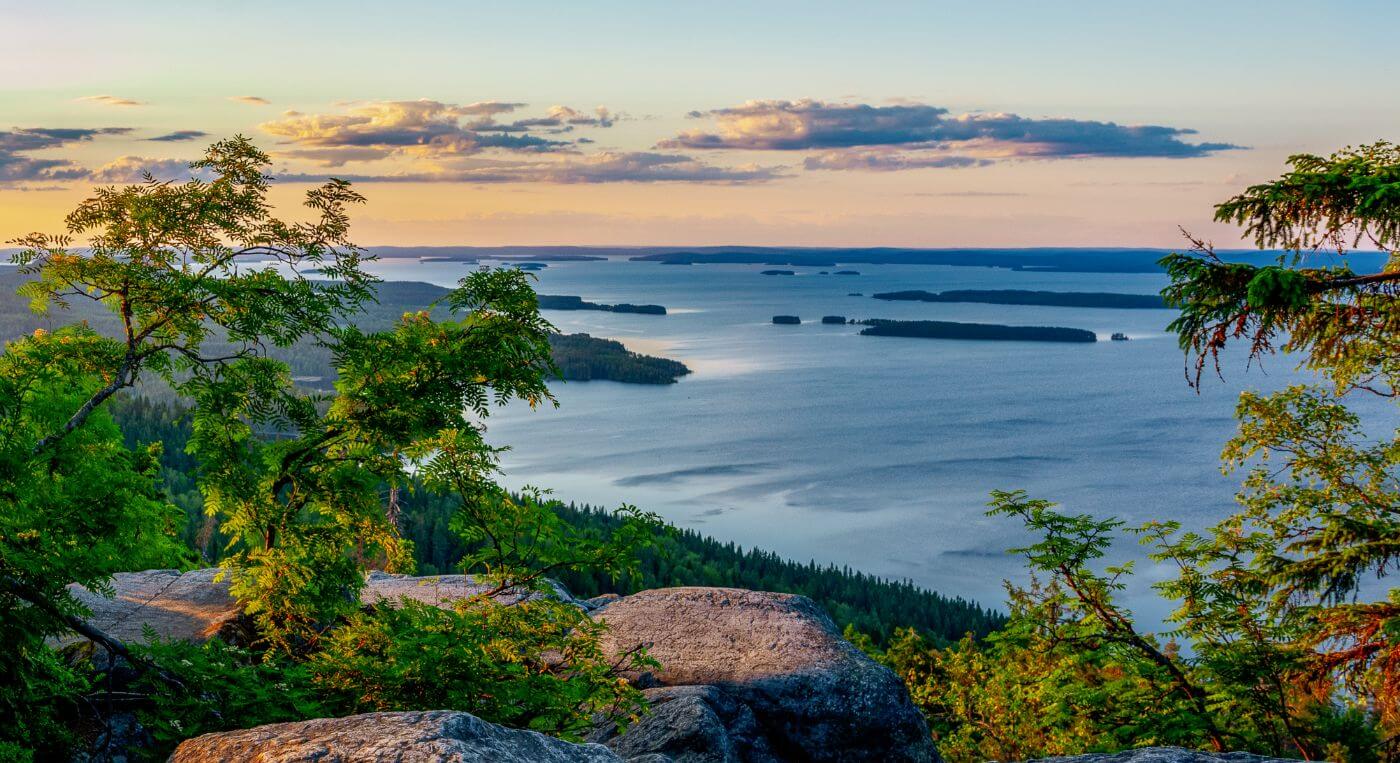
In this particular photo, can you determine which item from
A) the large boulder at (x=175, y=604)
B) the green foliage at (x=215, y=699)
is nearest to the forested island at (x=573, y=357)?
the large boulder at (x=175, y=604)

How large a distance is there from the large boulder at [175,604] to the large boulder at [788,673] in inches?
83.2

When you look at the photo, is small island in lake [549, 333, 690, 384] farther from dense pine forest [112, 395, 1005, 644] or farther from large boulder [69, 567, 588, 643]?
large boulder [69, 567, 588, 643]

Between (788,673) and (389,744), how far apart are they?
9.33 meters

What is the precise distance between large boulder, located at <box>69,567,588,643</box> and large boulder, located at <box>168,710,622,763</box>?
5.70m

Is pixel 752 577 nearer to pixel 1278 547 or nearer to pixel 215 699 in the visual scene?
pixel 1278 547

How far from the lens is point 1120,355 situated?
192 metres

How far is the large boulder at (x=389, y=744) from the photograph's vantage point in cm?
553

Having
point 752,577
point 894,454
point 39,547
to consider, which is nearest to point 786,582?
point 752,577

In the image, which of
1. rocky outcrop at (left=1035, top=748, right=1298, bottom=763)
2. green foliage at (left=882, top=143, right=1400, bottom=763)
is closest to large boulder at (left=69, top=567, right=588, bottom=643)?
rocky outcrop at (left=1035, top=748, right=1298, bottom=763)

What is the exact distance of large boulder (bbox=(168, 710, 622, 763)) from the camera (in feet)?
18.1

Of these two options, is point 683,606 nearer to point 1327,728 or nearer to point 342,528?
point 342,528

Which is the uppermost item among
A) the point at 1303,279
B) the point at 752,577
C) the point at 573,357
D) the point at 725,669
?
the point at 1303,279

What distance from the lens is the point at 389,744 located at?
560 centimetres

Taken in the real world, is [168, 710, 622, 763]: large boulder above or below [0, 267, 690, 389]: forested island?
above
